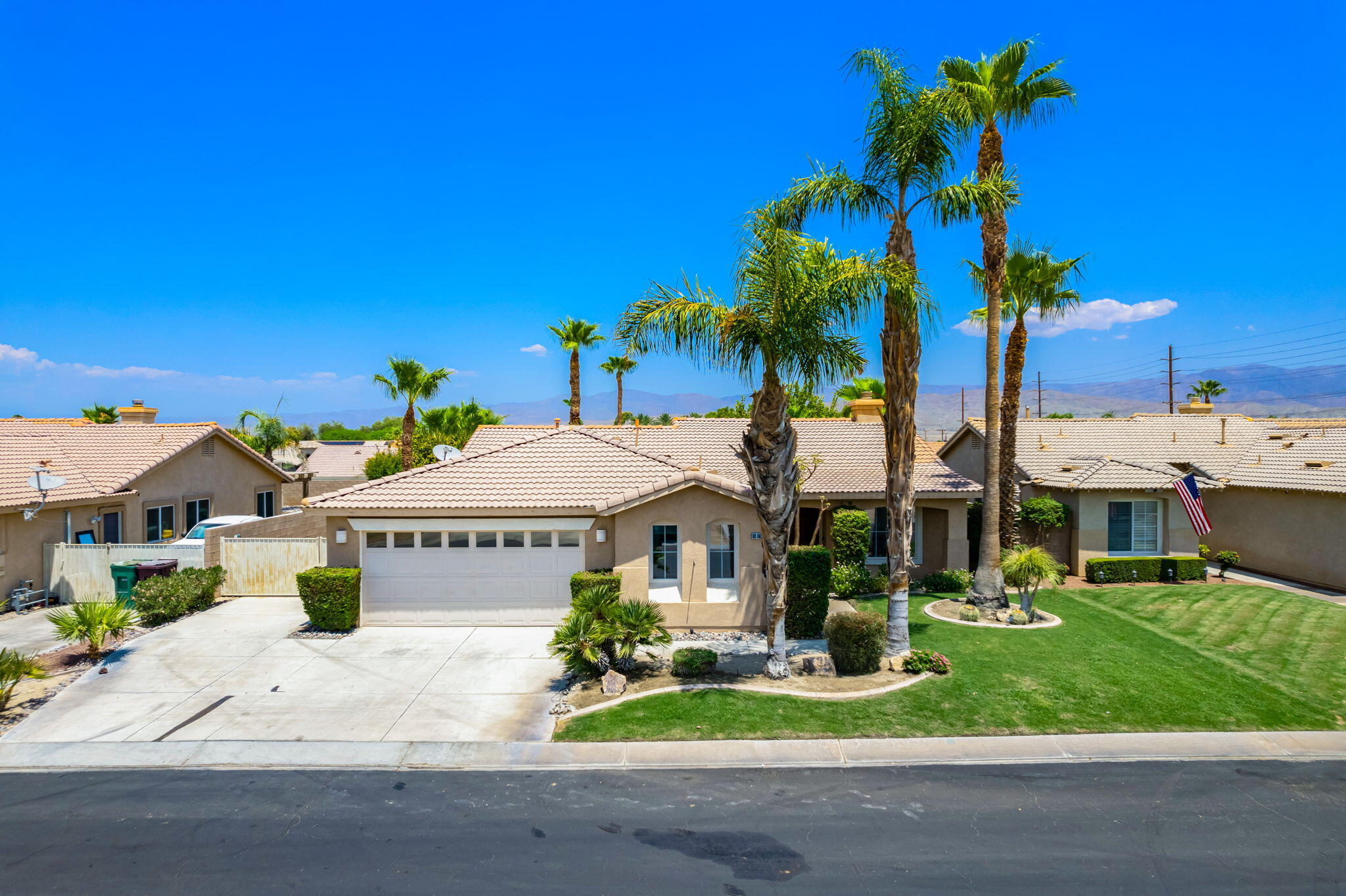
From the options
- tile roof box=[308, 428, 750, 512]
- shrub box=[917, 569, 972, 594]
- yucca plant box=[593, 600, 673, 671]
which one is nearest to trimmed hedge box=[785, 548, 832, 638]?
tile roof box=[308, 428, 750, 512]

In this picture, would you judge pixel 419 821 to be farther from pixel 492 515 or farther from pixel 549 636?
pixel 492 515

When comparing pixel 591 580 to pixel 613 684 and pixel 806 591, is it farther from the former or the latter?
pixel 806 591

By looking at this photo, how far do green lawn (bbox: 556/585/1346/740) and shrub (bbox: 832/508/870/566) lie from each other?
3785 millimetres

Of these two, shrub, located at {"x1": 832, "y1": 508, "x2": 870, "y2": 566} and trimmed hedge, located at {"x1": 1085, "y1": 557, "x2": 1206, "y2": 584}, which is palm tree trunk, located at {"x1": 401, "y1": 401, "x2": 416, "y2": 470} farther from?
trimmed hedge, located at {"x1": 1085, "y1": 557, "x2": 1206, "y2": 584}

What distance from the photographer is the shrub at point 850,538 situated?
19062 mm

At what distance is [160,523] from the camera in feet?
73.4

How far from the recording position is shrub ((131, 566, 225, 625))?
52.2 ft

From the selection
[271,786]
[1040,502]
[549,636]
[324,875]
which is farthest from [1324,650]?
[271,786]

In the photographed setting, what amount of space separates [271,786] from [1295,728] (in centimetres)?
1401

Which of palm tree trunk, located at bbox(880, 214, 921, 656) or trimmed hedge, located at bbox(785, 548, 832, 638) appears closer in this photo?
palm tree trunk, located at bbox(880, 214, 921, 656)

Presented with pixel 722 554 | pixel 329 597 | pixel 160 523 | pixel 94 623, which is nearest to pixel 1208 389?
pixel 722 554

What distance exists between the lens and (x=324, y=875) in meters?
6.92

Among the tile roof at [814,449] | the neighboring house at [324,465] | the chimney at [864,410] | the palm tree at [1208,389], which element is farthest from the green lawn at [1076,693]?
the palm tree at [1208,389]

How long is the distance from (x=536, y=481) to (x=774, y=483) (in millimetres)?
6903
